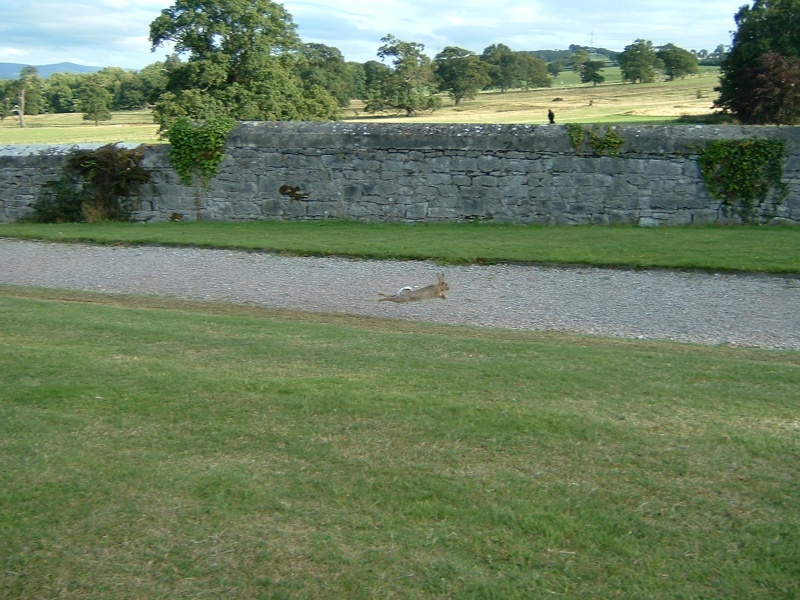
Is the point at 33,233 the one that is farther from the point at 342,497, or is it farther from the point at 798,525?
the point at 798,525

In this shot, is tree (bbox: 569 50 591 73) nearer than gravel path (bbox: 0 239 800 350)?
No

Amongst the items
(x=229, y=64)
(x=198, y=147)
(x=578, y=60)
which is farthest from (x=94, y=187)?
(x=578, y=60)

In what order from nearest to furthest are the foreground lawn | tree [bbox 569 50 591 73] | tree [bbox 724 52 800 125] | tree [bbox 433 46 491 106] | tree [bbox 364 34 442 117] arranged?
the foreground lawn, tree [bbox 724 52 800 125], tree [bbox 364 34 442 117], tree [bbox 433 46 491 106], tree [bbox 569 50 591 73]

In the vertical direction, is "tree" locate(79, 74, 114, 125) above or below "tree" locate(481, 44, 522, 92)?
below

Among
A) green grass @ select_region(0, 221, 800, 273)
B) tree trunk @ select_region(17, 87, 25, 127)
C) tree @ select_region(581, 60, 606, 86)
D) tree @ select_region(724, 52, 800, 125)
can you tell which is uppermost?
tree @ select_region(581, 60, 606, 86)

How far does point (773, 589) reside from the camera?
3.57m

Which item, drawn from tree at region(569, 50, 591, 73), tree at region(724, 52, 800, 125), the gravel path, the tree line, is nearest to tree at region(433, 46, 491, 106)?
the tree line

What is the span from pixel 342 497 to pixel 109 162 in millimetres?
14403

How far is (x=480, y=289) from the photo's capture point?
11.0m

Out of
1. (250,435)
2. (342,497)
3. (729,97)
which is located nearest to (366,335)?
(250,435)

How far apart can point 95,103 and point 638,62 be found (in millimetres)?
46274

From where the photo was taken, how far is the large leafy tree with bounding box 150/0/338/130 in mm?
33500

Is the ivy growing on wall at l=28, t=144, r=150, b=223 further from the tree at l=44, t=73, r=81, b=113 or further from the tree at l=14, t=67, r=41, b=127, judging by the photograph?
the tree at l=44, t=73, r=81, b=113

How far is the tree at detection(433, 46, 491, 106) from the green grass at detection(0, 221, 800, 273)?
1797 inches
